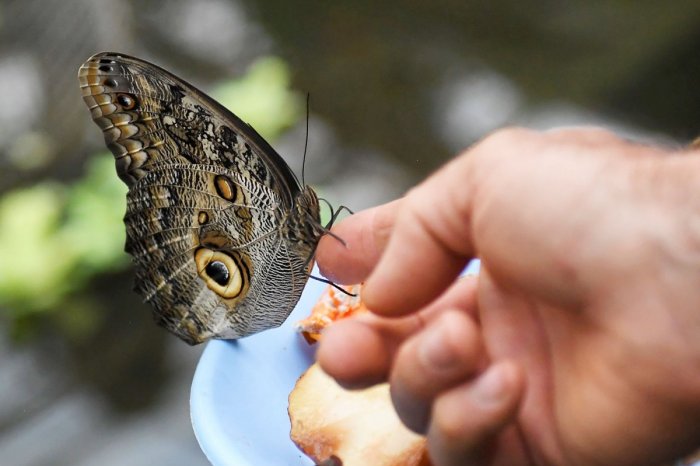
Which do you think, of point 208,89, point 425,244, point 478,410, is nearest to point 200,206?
point 425,244

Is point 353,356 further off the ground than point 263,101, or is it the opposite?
point 353,356

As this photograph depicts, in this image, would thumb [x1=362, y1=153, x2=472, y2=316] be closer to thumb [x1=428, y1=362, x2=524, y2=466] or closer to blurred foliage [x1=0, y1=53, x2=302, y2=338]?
thumb [x1=428, y1=362, x2=524, y2=466]

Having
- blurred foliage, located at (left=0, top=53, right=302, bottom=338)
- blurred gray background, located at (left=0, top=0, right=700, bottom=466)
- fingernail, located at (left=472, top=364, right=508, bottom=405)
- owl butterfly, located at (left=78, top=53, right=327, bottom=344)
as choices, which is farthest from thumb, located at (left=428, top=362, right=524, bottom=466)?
blurred foliage, located at (left=0, top=53, right=302, bottom=338)

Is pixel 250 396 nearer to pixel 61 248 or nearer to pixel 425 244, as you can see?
pixel 425 244

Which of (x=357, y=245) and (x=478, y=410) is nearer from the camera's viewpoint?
(x=478, y=410)

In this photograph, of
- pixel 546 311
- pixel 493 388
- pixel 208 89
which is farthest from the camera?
pixel 208 89

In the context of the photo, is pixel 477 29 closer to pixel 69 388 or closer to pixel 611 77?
pixel 611 77

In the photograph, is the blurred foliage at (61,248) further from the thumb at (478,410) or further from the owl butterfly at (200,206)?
the thumb at (478,410)

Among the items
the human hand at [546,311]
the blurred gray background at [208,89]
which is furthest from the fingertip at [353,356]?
the blurred gray background at [208,89]
